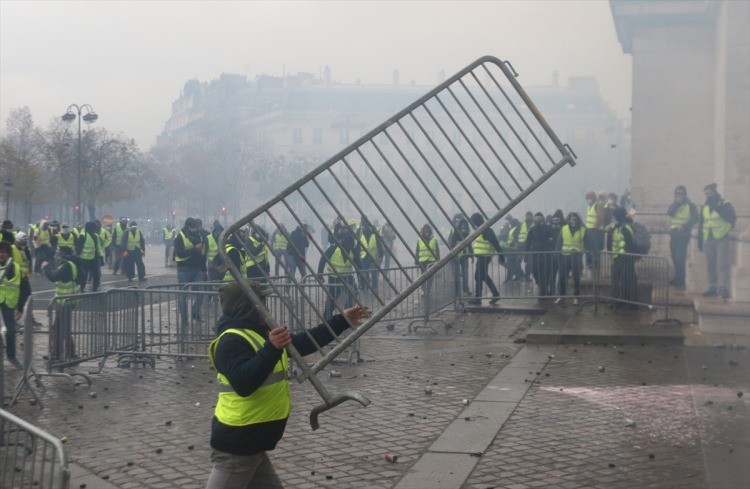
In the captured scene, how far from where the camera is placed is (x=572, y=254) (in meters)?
16.2

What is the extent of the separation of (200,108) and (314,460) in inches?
4139

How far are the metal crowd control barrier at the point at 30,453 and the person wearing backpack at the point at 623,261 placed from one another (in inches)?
424

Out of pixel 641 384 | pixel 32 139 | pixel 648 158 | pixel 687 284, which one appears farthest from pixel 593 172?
pixel 641 384

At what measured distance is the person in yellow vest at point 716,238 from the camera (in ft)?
48.2

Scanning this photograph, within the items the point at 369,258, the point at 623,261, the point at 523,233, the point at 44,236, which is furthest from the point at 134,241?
the point at 369,258

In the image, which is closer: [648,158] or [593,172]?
[648,158]

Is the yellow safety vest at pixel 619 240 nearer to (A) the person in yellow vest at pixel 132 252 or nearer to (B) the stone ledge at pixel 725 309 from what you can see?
(B) the stone ledge at pixel 725 309

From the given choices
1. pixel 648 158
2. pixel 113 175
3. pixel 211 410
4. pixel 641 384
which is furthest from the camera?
pixel 113 175

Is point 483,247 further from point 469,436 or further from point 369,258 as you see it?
point 369,258

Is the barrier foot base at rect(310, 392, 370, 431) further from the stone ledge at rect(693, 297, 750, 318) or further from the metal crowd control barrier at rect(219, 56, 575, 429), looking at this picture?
the stone ledge at rect(693, 297, 750, 318)

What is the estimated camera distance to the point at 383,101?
5831 cm

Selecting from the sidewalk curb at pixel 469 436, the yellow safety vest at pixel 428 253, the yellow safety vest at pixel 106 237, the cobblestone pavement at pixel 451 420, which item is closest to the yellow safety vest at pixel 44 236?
the yellow safety vest at pixel 106 237

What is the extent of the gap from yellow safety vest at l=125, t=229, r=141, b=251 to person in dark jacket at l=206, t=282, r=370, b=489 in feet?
72.0

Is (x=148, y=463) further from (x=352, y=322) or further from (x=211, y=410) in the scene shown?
(x=352, y=322)
